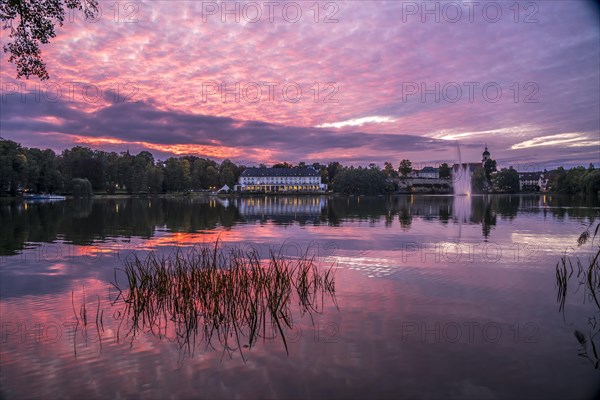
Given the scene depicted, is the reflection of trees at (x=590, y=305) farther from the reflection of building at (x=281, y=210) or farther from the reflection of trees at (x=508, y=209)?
the reflection of building at (x=281, y=210)

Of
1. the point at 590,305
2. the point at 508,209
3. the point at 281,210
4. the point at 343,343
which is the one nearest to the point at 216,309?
A: the point at 343,343

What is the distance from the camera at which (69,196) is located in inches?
5172

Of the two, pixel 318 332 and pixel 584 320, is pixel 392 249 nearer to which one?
pixel 584 320

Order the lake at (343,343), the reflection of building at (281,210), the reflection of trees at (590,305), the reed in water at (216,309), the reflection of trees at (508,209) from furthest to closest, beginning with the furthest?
1. the reflection of building at (281,210)
2. the reflection of trees at (508,209)
3. the reed in water at (216,309)
4. the reflection of trees at (590,305)
5. the lake at (343,343)

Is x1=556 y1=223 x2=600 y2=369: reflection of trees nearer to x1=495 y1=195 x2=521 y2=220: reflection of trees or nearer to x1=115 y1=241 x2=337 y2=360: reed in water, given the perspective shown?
x1=115 y1=241 x2=337 y2=360: reed in water

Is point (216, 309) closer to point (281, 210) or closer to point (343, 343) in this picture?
point (343, 343)

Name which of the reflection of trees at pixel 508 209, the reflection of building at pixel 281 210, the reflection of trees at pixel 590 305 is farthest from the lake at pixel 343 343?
the reflection of trees at pixel 508 209

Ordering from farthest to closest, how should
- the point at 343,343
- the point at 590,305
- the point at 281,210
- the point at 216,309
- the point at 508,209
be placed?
the point at 281,210 < the point at 508,209 < the point at 590,305 < the point at 216,309 < the point at 343,343

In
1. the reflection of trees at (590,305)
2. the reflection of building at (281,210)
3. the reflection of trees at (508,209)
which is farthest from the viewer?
the reflection of building at (281,210)

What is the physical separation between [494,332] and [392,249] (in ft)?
48.2

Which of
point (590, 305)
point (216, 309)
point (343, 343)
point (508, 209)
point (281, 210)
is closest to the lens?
point (343, 343)

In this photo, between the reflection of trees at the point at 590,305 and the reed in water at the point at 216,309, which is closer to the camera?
the reflection of trees at the point at 590,305

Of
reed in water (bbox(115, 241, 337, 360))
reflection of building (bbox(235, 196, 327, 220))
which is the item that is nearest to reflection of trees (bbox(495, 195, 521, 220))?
reflection of building (bbox(235, 196, 327, 220))

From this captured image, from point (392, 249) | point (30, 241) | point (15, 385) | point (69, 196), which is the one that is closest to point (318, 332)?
point (15, 385)
